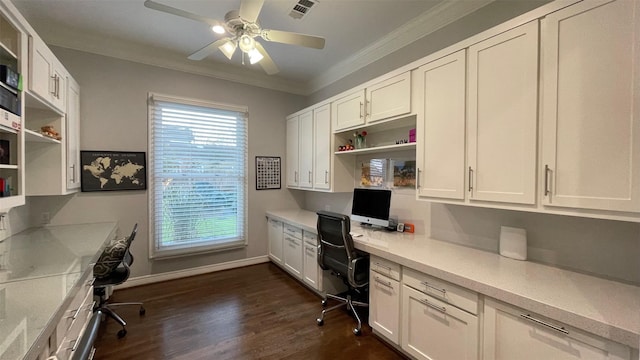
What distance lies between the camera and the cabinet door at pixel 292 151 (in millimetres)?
4227

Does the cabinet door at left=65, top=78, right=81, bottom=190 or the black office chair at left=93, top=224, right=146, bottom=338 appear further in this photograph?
the cabinet door at left=65, top=78, right=81, bottom=190

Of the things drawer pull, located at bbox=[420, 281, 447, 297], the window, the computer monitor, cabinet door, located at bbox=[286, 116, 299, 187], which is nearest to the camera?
drawer pull, located at bbox=[420, 281, 447, 297]

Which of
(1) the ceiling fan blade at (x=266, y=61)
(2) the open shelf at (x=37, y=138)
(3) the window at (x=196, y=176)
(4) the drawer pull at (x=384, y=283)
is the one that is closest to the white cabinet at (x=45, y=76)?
(2) the open shelf at (x=37, y=138)

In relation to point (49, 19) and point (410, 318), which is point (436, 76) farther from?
point (49, 19)

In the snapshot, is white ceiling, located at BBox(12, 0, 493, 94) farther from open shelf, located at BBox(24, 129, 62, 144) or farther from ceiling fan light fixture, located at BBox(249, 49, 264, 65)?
open shelf, located at BBox(24, 129, 62, 144)

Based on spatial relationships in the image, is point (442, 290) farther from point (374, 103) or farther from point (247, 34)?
point (247, 34)

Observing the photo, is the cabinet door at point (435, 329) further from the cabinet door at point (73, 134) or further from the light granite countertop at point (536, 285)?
the cabinet door at point (73, 134)

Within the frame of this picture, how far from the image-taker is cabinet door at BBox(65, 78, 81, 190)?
265 centimetres

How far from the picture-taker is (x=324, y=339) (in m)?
2.36

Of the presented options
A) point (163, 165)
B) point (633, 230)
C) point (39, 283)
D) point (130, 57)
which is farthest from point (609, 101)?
point (130, 57)

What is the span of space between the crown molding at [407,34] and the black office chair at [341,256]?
81.2 inches

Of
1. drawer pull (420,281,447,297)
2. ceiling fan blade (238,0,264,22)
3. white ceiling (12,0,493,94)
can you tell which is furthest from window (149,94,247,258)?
drawer pull (420,281,447,297)

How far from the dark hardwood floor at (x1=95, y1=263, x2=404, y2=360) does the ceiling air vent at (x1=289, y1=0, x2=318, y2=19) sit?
3.01 metres

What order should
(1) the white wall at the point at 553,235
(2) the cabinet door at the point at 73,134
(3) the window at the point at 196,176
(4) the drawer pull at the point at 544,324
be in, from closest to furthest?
(4) the drawer pull at the point at 544,324 < (1) the white wall at the point at 553,235 < (2) the cabinet door at the point at 73,134 < (3) the window at the point at 196,176
